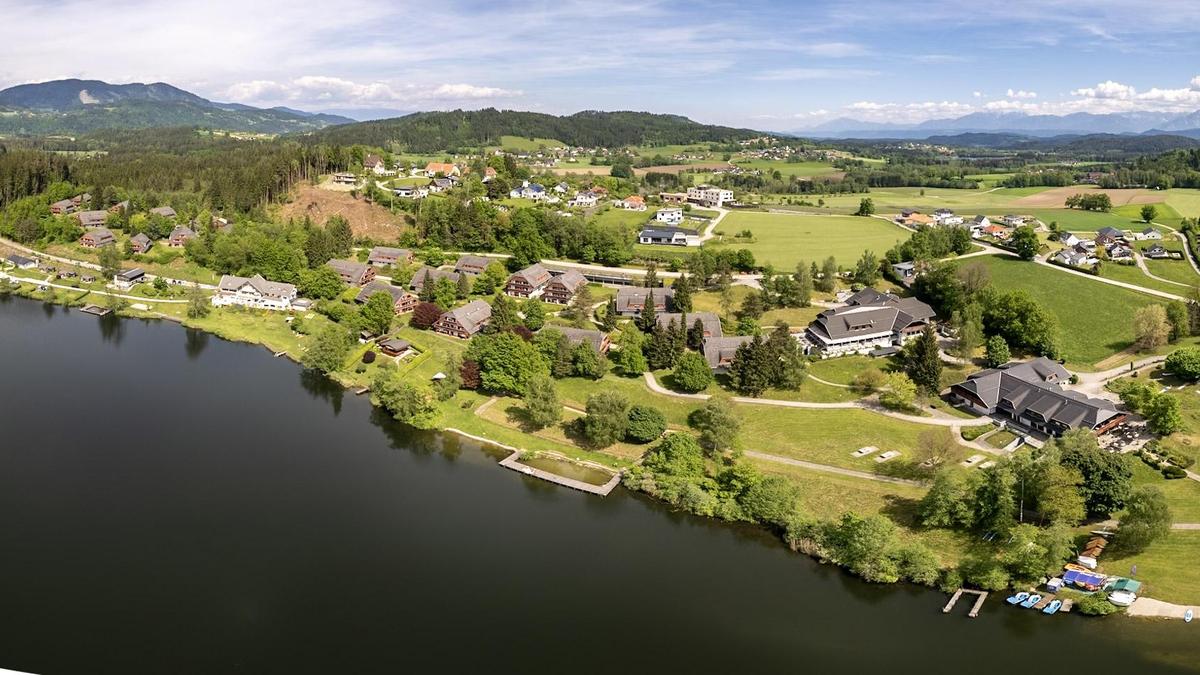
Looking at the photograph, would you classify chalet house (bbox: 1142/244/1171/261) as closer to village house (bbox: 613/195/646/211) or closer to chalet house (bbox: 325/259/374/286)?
village house (bbox: 613/195/646/211)

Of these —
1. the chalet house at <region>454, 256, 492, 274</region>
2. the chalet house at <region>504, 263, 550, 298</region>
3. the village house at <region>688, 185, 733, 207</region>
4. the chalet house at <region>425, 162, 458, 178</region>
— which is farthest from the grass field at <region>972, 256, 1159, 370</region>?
the chalet house at <region>425, 162, 458, 178</region>

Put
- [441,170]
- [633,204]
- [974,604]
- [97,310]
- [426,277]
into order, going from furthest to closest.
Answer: [441,170] → [633,204] → [97,310] → [426,277] → [974,604]

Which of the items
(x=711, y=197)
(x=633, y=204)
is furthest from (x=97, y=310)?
(x=711, y=197)

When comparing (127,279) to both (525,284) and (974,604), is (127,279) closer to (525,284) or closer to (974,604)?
(525,284)

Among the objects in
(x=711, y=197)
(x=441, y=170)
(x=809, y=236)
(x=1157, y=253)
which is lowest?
(x=1157, y=253)

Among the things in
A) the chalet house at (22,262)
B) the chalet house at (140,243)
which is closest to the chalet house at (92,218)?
the chalet house at (22,262)

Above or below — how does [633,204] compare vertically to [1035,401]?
above

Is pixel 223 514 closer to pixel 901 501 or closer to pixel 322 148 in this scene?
pixel 901 501
